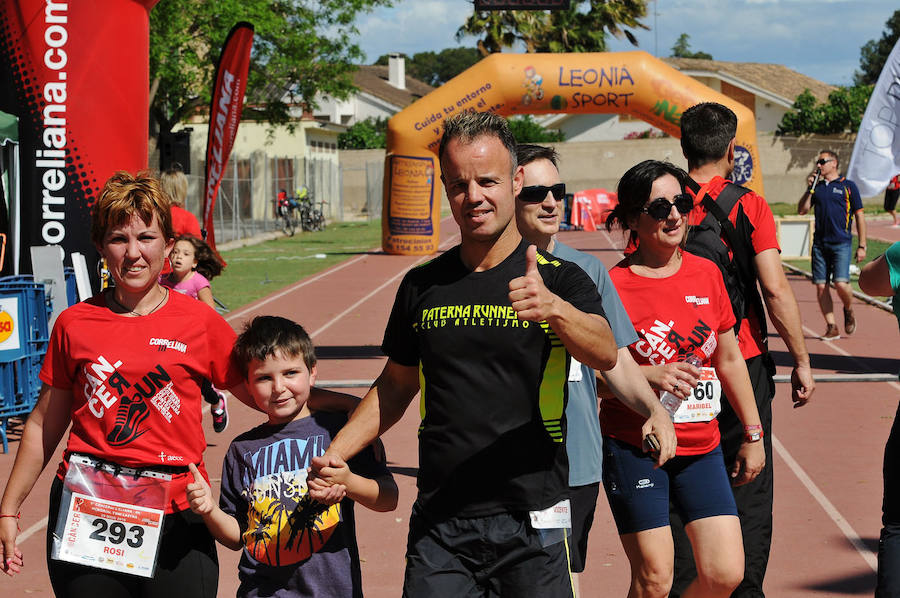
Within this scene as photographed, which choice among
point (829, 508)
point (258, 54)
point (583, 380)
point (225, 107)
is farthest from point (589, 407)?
point (258, 54)

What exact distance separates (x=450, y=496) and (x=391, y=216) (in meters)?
24.7

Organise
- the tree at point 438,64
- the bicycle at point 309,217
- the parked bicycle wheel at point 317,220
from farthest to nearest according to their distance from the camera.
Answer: the tree at point 438,64, the parked bicycle wheel at point 317,220, the bicycle at point 309,217

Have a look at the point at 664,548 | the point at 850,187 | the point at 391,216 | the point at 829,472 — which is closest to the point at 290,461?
the point at 664,548

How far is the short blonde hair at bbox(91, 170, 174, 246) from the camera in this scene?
3400 millimetres

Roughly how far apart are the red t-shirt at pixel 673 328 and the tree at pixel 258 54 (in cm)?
2724

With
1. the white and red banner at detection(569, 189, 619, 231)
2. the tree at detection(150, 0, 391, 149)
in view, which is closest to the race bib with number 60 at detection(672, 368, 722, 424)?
the tree at detection(150, 0, 391, 149)

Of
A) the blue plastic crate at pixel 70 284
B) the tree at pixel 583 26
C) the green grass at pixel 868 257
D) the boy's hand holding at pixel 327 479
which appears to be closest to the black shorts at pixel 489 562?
the boy's hand holding at pixel 327 479

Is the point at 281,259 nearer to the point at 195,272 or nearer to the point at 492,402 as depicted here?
the point at 195,272

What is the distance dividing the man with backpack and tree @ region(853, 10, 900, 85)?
104 m

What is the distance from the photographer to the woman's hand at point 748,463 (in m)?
4.32

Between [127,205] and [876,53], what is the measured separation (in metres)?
118

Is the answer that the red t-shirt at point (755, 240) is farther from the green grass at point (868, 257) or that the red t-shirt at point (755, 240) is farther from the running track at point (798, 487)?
the green grass at point (868, 257)

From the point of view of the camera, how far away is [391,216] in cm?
2764

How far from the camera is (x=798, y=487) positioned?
23.4 feet
